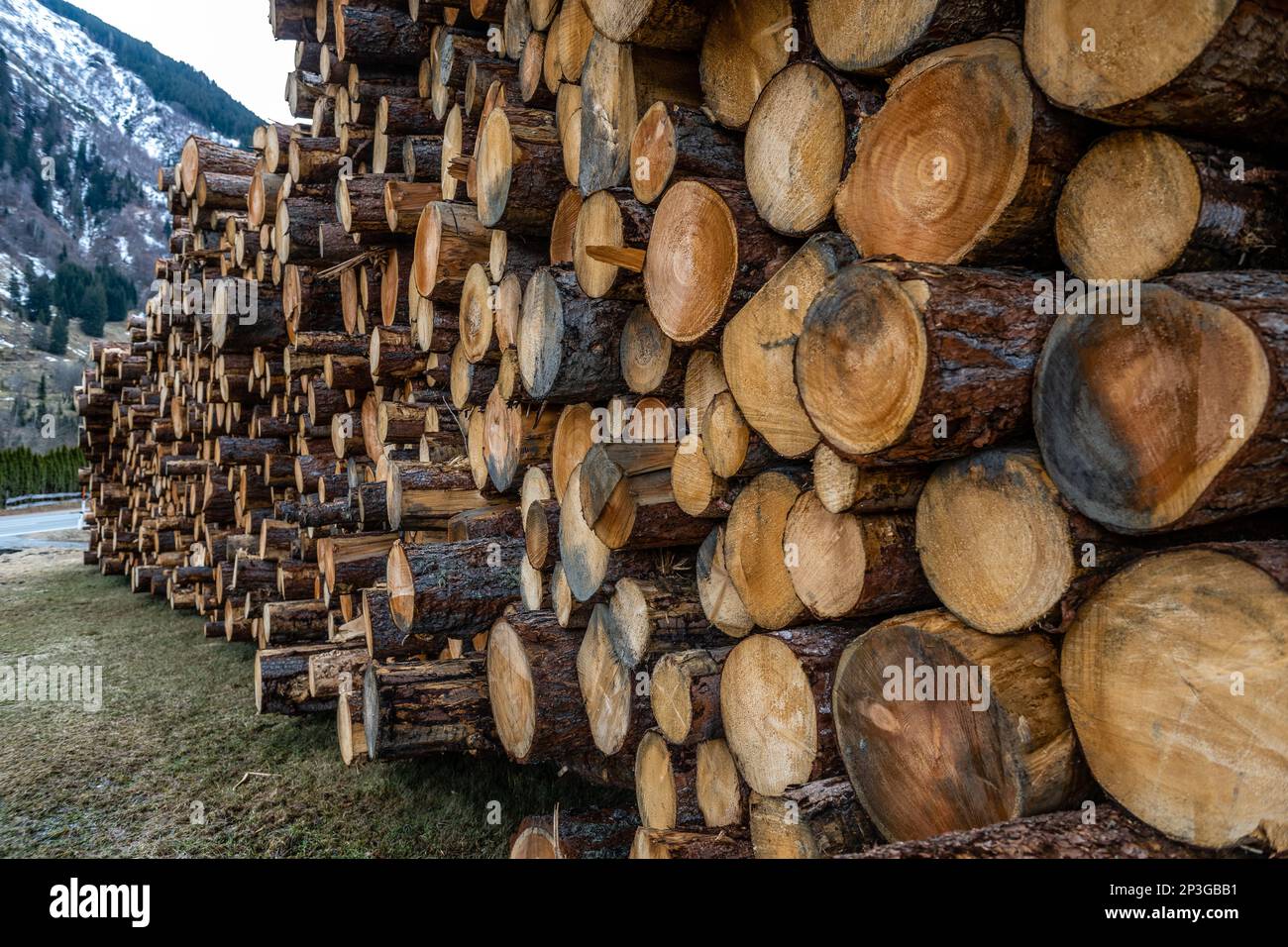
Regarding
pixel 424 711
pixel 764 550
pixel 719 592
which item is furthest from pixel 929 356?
pixel 424 711

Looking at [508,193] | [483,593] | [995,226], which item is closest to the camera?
[995,226]

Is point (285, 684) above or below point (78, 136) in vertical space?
below

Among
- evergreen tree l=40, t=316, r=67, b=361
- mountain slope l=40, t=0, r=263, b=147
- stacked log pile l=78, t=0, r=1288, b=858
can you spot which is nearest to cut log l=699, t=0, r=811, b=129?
stacked log pile l=78, t=0, r=1288, b=858

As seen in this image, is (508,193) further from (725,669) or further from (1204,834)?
(1204,834)

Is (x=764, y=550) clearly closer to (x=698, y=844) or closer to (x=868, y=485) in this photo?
(x=868, y=485)

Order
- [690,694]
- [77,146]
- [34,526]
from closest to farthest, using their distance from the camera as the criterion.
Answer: [690,694]
[34,526]
[77,146]

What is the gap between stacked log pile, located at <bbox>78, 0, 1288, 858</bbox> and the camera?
1.17 m

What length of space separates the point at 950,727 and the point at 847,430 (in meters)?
0.55

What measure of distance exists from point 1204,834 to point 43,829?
147 inches

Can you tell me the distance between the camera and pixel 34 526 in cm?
1523

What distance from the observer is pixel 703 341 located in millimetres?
2076

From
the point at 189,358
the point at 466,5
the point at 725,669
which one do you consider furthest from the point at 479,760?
the point at 189,358

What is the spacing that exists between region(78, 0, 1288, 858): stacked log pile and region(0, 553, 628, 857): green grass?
12.0 inches

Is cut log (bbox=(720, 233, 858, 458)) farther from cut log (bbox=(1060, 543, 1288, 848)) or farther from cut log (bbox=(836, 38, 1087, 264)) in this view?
cut log (bbox=(1060, 543, 1288, 848))
